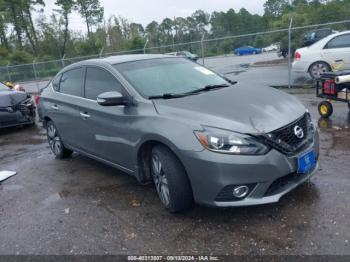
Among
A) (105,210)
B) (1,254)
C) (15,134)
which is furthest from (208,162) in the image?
(15,134)

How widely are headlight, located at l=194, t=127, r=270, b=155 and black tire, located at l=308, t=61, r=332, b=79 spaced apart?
868 cm

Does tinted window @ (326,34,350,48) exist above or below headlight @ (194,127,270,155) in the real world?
above

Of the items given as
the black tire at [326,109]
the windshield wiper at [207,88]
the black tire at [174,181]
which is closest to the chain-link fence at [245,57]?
the black tire at [326,109]

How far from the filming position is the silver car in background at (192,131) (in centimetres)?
301

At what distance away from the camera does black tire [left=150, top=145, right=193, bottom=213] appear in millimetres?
3273

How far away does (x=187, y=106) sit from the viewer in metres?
3.45

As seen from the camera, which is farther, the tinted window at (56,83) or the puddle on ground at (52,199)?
the tinted window at (56,83)

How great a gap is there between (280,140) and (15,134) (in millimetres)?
7177

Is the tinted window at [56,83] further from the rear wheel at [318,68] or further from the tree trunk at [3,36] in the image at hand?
the tree trunk at [3,36]

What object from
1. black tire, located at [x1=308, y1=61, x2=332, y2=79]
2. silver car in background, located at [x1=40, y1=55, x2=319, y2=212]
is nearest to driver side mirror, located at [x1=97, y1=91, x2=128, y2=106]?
silver car in background, located at [x1=40, y1=55, x2=319, y2=212]

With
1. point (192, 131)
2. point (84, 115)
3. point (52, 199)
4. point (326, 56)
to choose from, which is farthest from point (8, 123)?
point (326, 56)

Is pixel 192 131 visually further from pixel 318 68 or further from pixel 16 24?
pixel 16 24

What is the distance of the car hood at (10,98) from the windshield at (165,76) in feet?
16.8

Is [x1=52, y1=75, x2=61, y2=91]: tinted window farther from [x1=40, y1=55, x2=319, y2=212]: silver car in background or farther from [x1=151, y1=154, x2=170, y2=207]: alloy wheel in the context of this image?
[x1=151, y1=154, x2=170, y2=207]: alloy wheel
